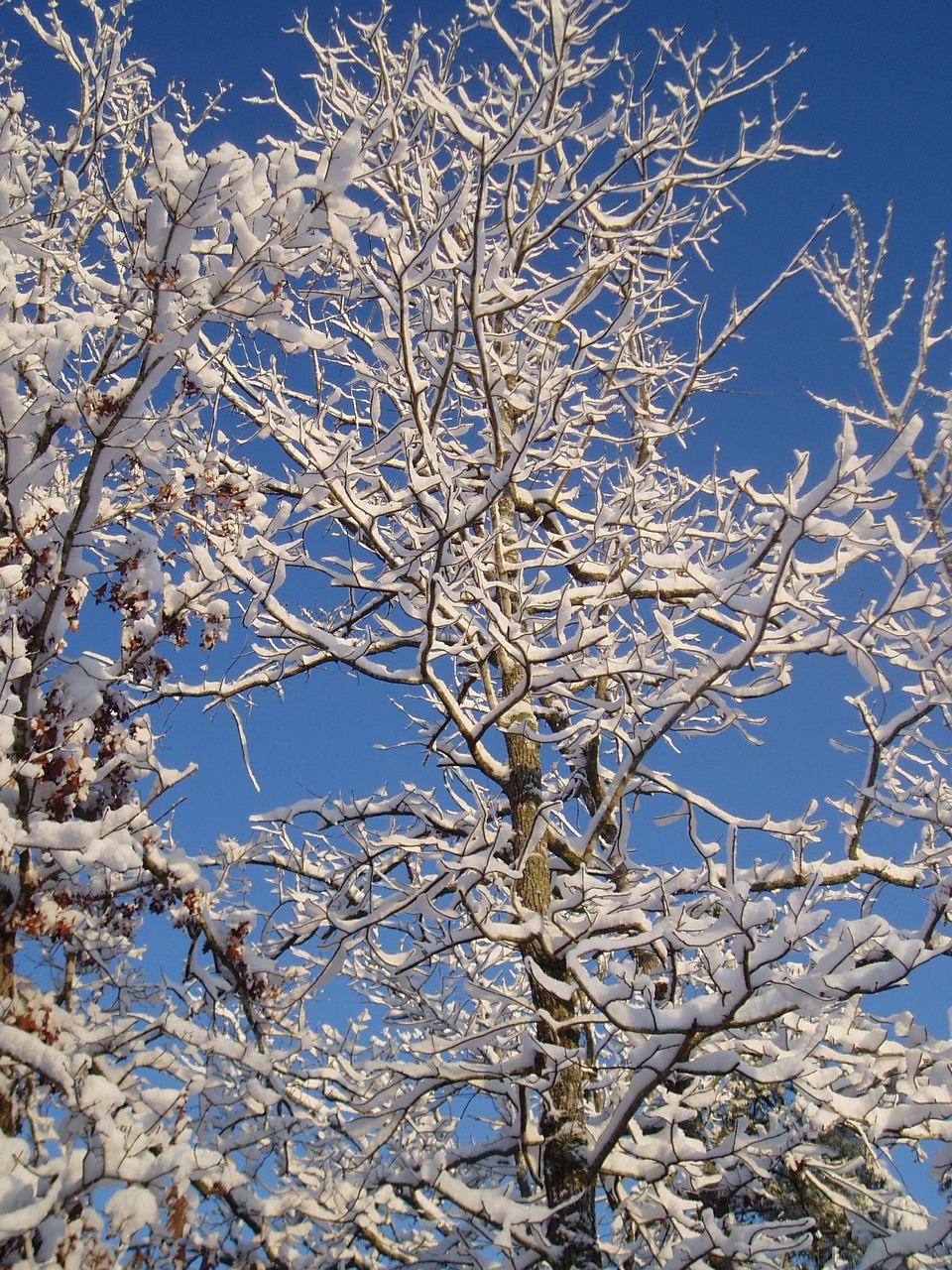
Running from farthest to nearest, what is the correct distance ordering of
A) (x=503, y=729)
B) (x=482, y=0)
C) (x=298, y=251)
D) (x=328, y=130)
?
(x=482, y=0)
(x=328, y=130)
(x=503, y=729)
(x=298, y=251)

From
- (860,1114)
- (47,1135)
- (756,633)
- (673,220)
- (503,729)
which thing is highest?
(673,220)

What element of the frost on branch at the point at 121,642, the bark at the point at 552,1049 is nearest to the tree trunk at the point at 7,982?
the frost on branch at the point at 121,642

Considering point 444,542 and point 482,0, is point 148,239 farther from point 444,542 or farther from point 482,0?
point 482,0

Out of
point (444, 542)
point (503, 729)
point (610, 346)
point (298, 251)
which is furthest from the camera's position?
point (610, 346)

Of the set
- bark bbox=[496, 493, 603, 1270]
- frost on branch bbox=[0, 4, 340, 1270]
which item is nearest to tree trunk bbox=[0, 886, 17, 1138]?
frost on branch bbox=[0, 4, 340, 1270]

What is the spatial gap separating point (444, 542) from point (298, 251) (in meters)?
1.14

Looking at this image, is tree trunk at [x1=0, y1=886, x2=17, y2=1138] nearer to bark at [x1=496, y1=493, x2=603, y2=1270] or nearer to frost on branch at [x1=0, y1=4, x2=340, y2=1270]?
frost on branch at [x1=0, y1=4, x2=340, y2=1270]

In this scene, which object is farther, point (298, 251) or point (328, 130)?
point (328, 130)

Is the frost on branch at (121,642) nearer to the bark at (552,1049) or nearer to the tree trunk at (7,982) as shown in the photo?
the tree trunk at (7,982)

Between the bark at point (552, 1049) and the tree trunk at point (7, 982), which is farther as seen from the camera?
the bark at point (552, 1049)

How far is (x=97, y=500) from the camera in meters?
2.70

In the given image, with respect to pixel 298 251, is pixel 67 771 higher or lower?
lower

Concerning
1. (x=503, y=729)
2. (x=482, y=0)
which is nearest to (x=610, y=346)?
(x=482, y=0)

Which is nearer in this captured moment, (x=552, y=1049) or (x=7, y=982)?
(x=7, y=982)
